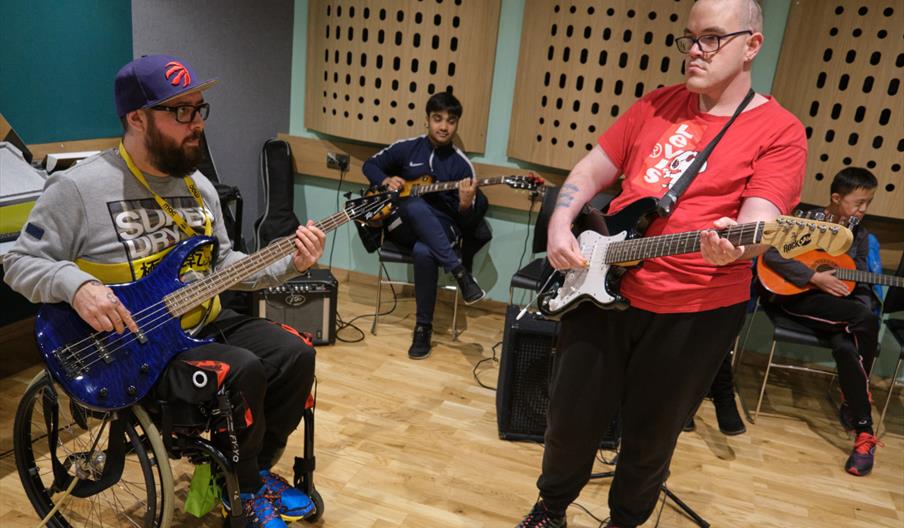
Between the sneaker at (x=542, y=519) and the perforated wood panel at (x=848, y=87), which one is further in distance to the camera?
the perforated wood panel at (x=848, y=87)

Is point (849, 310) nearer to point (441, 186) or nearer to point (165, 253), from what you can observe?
point (441, 186)

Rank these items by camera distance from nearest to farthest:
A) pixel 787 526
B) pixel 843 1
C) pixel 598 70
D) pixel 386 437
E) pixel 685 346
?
pixel 685 346 < pixel 787 526 < pixel 386 437 < pixel 843 1 < pixel 598 70

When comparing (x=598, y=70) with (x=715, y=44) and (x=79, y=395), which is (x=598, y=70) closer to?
(x=715, y=44)

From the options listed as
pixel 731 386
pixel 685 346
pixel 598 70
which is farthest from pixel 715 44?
pixel 598 70

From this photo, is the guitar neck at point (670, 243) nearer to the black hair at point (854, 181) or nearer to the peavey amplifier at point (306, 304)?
the black hair at point (854, 181)

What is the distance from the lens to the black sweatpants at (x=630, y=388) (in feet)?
5.55

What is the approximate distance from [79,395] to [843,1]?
12.2 feet

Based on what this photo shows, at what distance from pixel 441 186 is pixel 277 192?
119cm

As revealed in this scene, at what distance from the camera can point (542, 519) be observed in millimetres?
2029

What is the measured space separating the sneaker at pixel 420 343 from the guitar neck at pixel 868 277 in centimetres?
203

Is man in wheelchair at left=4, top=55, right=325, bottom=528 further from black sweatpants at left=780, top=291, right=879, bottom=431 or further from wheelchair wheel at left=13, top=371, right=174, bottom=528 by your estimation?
black sweatpants at left=780, top=291, right=879, bottom=431

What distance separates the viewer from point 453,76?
3994mm

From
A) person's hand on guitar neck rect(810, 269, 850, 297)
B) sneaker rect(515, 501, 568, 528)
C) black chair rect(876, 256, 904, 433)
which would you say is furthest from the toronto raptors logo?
black chair rect(876, 256, 904, 433)

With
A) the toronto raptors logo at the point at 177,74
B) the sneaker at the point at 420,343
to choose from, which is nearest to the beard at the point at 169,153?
the toronto raptors logo at the point at 177,74
